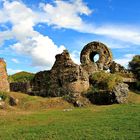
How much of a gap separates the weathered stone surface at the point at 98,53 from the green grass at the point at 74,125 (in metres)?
18.5

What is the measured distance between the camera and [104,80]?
34.5 metres

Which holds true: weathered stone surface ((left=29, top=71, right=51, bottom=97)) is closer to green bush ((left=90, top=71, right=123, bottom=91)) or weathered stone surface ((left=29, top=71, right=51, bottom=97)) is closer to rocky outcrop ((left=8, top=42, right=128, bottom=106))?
rocky outcrop ((left=8, top=42, right=128, bottom=106))

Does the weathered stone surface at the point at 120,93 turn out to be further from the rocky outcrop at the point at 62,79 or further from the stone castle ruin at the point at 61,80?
the rocky outcrop at the point at 62,79

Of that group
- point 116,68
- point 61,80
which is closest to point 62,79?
point 61,80

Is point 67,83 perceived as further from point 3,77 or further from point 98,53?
point 98,53

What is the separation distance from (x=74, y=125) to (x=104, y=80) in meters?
15.6

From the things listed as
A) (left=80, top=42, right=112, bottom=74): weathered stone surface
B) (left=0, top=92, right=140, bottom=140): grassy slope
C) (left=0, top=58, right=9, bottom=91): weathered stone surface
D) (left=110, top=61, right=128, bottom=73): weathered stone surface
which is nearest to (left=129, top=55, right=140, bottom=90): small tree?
(left=110, top=61, right=128, bottom=73): weathered stone surface

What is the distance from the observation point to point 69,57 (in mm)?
35500

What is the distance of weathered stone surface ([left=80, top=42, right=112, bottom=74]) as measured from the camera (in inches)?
1744

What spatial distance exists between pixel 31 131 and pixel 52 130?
96 centimetres

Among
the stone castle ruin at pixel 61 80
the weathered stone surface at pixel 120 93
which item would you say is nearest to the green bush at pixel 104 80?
the stone castle ruin at pixel 61 80

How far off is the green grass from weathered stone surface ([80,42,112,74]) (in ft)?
60.7

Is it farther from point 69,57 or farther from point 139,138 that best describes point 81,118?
point 69,57

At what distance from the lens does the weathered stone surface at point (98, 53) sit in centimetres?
4429
